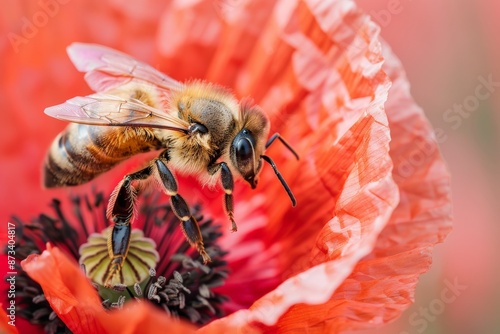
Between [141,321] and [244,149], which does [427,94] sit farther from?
[141,321]

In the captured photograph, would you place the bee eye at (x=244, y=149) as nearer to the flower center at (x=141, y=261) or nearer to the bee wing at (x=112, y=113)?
the bee wing at (x=112, y=113)

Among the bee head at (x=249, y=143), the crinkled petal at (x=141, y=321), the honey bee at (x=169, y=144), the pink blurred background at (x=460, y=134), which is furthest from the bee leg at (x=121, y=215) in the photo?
the pink blurred background at (x=460, y=134)

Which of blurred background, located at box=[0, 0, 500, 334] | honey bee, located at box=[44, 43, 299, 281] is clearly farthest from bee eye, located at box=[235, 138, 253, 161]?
blurred background, located at box=[0, 0, 500, 334]

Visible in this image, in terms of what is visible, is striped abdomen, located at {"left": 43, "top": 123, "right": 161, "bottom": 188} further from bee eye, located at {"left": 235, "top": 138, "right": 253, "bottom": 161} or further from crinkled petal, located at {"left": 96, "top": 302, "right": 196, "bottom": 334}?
crinkled petal, located at {"left": 96, "top": 302, "right": 196, "bottom": 334}

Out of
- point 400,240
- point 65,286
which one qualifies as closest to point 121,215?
point 65,286

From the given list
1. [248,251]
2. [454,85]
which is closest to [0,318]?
[248,251]
